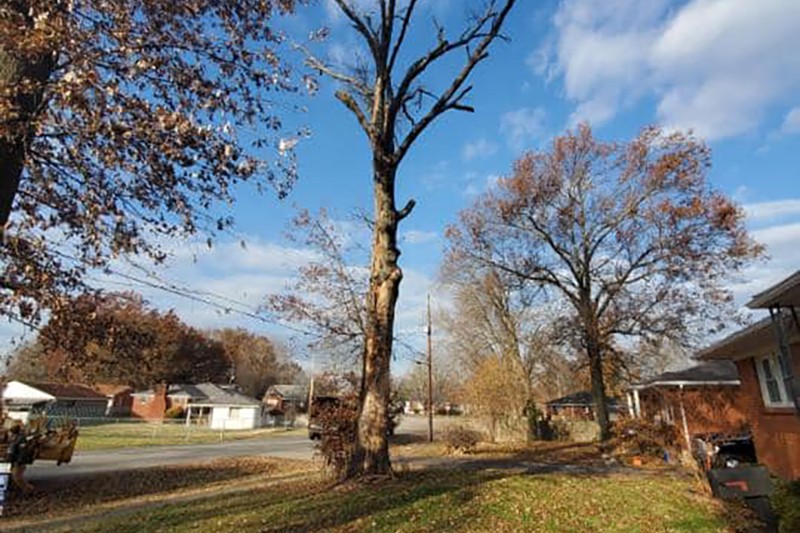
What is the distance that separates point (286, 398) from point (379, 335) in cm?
6562

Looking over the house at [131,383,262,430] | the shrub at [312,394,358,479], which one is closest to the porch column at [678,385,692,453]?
the shrub at [312,394,358,479]

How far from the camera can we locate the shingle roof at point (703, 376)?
21.4 m

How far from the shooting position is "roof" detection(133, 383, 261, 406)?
5669 cm

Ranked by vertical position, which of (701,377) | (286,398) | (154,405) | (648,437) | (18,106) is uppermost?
(286,398)

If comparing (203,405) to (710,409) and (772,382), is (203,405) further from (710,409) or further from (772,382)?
(772,382)

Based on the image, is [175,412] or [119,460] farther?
[175,412]

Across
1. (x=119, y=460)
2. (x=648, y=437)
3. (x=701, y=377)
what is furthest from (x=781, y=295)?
(x=119, y=460)

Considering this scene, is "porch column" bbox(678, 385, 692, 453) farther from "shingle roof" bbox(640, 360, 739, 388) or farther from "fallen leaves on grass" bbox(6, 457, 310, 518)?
"fallen leaves on grass" bbox(6, 457, 310, 518)

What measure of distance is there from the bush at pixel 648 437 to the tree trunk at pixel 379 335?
46.3 ft

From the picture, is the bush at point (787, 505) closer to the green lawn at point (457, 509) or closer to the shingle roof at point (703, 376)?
the green lawn at point (457, 509)

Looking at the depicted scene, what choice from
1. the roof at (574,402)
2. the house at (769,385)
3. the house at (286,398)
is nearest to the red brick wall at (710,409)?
the house at (769,385)

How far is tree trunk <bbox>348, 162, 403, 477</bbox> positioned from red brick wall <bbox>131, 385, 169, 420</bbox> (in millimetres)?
57964

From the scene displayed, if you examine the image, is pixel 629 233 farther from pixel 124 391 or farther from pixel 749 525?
pixel 124 391

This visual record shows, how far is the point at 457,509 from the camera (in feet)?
23.7
